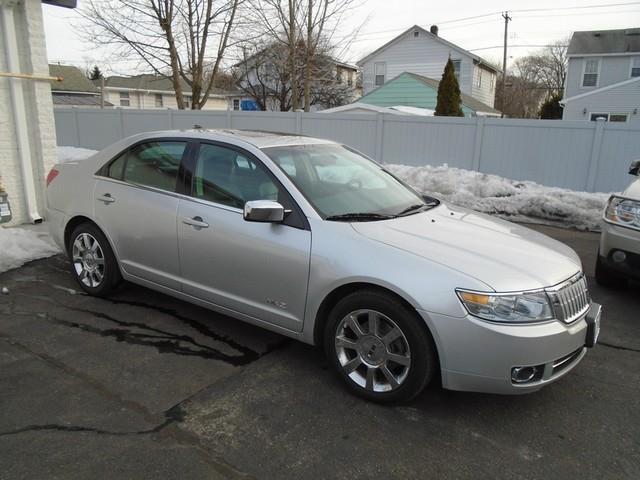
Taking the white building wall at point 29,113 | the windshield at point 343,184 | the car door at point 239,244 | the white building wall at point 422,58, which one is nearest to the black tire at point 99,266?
the car door at point 239,244

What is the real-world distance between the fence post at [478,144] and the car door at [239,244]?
9373mm

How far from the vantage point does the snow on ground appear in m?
9.09

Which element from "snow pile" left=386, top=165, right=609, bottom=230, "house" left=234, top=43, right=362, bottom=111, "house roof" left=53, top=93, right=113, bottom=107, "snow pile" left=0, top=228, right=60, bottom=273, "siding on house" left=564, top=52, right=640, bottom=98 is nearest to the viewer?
"snow pile" left=0, top=228, right=60, bottom=273

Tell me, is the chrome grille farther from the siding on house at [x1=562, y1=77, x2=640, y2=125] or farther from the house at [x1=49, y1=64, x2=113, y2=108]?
the house at [x1=49, y1=64, x2=113, y2=108]

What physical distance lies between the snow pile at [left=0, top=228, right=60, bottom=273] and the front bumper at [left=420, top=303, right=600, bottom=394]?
16.0 feet

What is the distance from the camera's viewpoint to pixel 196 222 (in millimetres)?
3838

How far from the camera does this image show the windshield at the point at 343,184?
11.7 ft

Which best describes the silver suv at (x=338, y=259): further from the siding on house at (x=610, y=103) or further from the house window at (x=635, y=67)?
the house window at (x=635, y=67)

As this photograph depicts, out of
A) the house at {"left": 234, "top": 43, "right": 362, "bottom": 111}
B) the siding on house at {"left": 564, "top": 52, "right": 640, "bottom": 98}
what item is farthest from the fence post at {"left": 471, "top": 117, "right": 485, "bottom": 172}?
the siding on house at {"left": 564, "top": 52, "right": 640, "bottom": 98}

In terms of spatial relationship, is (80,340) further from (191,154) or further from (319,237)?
(319,237)

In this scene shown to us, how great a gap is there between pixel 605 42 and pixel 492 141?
21470 millimetres

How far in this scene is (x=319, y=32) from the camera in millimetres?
18531

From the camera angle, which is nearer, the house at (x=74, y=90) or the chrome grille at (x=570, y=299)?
the chrome grille at (x=570, y=299)

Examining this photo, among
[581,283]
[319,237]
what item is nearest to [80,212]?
[319,237]
